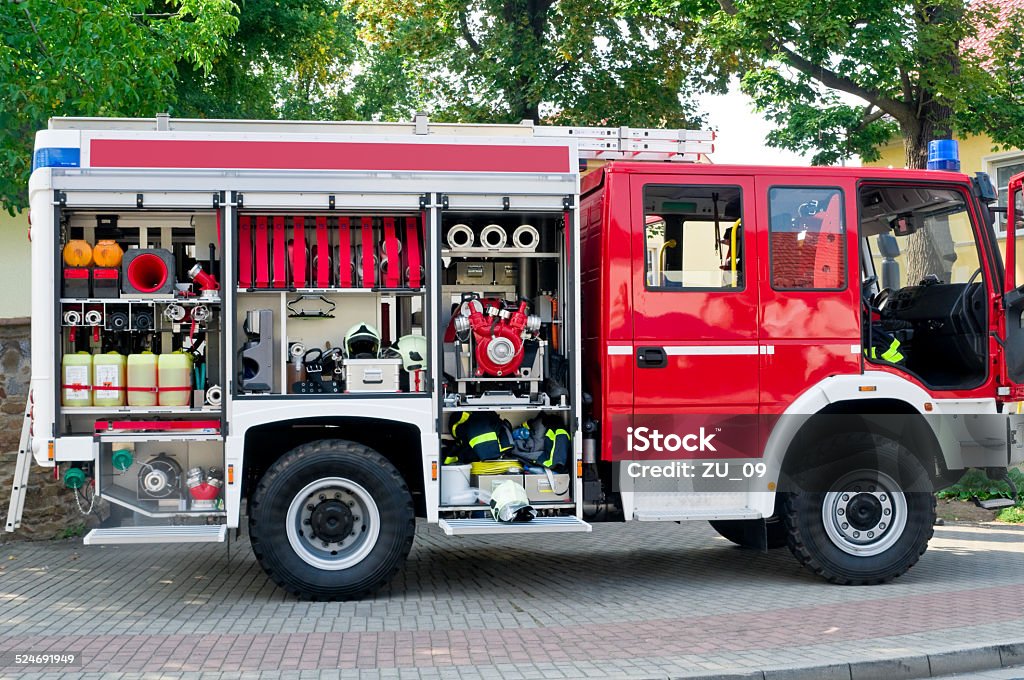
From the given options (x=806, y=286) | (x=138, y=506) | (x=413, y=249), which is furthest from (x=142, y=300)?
(x=806, y=286)

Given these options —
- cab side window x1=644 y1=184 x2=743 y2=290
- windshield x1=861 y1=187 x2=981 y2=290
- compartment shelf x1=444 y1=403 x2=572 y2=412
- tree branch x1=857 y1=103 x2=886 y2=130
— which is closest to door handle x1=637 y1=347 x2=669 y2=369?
cab side window x1=644 y1=184 x2=743 y2=290

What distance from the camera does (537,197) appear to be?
7.55 metres

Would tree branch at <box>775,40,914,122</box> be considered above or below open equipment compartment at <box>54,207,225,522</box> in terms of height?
above

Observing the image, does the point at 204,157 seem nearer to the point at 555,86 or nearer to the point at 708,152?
the point at 708,152

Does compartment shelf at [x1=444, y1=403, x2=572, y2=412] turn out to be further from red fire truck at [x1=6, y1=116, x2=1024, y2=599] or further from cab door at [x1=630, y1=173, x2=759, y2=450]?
cab door at [x1=630, y1=173, x2=759, y2=450]

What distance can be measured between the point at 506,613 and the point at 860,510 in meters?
2.75

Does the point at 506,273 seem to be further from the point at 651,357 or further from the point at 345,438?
the point at 345,438

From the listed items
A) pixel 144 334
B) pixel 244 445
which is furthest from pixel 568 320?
pixel 144 334

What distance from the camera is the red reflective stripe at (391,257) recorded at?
300 inches

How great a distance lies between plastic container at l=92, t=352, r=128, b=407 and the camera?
7.21 m

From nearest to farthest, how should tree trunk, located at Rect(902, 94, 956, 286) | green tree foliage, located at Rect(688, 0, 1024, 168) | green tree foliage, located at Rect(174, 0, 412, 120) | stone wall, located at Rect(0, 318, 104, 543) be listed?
tree trunk, located at Rect(902, 94, 956, 286), stone wall, located at Rect(0, 318, 104, 543), green tree foliage, located at Rect(688, 0, 1024, 168), green tree foliage, located at Rect(174, 0, 412, 120)

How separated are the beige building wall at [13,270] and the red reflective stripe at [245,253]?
1208cm

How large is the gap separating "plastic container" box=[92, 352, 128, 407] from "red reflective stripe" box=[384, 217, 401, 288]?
73.7 inches

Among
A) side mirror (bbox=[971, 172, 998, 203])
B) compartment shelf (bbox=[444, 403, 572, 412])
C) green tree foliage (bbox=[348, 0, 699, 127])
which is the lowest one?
compartment shelf (bbox=[444, 403, 572, 412])
